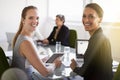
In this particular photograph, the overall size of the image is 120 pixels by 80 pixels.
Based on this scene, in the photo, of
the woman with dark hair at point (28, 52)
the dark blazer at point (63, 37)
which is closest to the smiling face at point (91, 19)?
the woman with dark hair at point (28, 52)

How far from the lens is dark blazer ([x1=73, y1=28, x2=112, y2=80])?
6.64 ft

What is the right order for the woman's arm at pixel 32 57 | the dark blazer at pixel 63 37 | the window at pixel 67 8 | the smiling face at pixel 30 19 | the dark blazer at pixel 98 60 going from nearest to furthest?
the dark blazer at pixel 98 60
the woman's arm at pixel 32 57
the smiling face at pixel 30 19
the dark blazer at pixel 63 37
the window at pixel 67 8

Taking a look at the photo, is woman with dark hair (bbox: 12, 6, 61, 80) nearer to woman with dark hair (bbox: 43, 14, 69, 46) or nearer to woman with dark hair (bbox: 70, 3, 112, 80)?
woman with dark hair (bbox: 70, 3, 112, 80)

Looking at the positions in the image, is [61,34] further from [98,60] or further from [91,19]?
[98,60]

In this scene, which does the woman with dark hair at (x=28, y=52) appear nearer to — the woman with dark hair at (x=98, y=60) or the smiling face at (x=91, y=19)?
the woman with dark hair at (x=98, y=60)

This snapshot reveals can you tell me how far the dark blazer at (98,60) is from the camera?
2.03 meters

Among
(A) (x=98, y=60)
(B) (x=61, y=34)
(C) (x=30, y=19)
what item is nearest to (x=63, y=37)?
(B) (x=61, y=34)

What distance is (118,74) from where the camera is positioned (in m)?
1.75

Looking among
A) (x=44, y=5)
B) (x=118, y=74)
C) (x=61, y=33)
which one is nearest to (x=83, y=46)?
(x=61, y=33)

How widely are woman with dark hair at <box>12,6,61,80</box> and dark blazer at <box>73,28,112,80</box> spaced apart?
0.39 m

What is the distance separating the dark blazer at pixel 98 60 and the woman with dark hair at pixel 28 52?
0.39m

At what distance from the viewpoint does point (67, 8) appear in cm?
668

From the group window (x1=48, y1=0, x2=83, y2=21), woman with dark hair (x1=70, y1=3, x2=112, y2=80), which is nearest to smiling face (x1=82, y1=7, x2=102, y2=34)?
woman with dark hair (x1=70, y1=3, x2=112, y2=80)

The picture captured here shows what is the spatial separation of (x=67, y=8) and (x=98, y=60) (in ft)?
15.6
